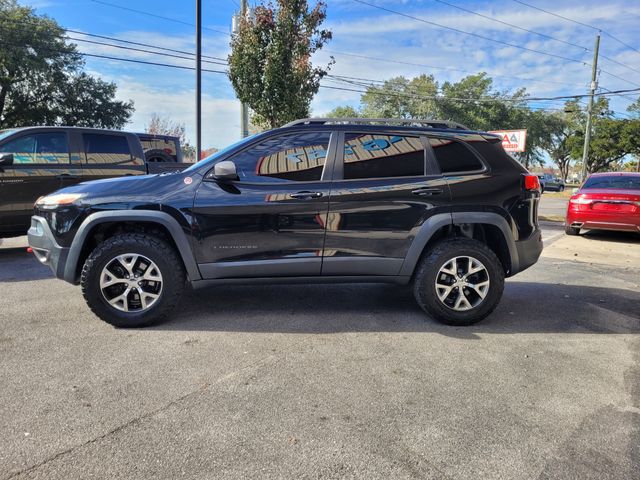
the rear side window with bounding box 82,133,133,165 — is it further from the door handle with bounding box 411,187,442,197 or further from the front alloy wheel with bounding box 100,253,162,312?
the door handle with bounding box 411,187,442,197

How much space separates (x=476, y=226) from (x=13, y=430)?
157 inches

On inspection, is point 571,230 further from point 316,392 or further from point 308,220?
point 316,392

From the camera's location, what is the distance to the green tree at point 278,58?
425 inches

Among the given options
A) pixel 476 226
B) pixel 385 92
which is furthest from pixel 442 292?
pixel 385 92

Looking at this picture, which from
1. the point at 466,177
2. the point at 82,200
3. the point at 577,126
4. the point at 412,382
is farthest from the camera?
the point at 577,126

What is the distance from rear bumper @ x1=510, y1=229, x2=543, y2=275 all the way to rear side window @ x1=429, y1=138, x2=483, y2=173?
2.81 feet

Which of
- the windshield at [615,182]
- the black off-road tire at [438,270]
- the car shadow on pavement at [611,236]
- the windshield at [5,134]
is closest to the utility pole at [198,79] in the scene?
the windshield at [5,134]

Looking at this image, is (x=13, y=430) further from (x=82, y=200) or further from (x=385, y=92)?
(x=385, y=92)

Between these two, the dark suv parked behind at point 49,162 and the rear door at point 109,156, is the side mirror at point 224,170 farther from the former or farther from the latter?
the rear door at point 109,156

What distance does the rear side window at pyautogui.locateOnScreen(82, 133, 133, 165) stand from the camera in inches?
298

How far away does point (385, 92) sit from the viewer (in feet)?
147

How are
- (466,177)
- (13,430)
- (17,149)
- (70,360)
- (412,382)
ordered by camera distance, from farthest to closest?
1. (17,149)
2. (466,177)
3. (70,360)
4. (412,382)
5. (13,430)

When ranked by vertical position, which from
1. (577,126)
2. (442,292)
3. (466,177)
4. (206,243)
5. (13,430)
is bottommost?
(13,430)

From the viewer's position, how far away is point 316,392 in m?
3.01
